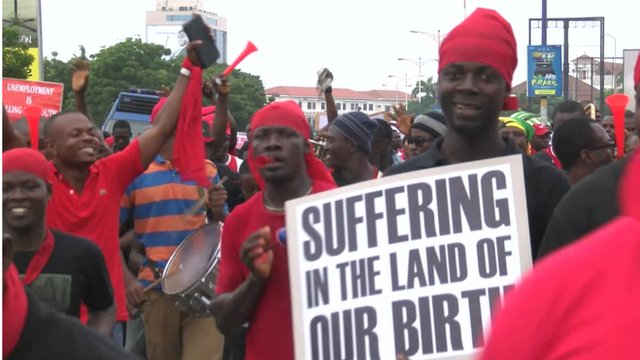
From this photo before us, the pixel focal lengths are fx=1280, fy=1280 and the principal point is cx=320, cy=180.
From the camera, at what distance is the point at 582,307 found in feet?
5.51

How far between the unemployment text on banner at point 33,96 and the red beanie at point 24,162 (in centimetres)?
968

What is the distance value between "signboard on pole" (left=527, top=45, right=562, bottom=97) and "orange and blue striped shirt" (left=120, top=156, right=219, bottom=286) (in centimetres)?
3510

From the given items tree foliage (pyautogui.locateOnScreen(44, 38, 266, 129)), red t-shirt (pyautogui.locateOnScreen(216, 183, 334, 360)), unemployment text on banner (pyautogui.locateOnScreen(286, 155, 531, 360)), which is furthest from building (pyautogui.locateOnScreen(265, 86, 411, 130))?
unemployment text on banner (pyautogui.locateOnScreen(286, 155, 531, 360))

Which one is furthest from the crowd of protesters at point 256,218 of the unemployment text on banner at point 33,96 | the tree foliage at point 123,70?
the tree foliage at point 123,70

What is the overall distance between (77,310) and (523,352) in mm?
3858

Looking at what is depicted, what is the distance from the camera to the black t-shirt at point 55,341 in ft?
8.83

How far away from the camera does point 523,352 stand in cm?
172

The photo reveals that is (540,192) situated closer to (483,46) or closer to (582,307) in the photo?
(483,46)

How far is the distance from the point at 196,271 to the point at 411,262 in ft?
10.7

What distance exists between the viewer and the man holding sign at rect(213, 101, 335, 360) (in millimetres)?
4469

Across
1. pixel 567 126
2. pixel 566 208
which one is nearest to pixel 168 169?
pixel 567 126

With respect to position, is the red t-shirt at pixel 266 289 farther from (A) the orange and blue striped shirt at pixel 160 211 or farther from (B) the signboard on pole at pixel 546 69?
(B) the signboard on pole at pixel 546 69

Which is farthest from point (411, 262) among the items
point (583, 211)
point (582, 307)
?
point (582, 307)

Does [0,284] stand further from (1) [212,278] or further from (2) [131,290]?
(2) [131,290]
